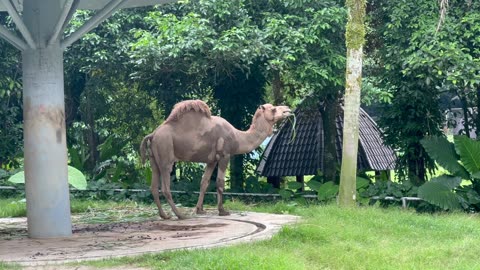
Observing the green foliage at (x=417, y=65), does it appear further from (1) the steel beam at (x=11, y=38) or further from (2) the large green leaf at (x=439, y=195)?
(1) the steel beam at (x=11, y=38)

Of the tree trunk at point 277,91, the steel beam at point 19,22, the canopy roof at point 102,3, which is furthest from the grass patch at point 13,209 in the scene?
the tree trunk at point 277,91

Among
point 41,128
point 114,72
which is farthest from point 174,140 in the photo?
point 114,72

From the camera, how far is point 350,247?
11.1m

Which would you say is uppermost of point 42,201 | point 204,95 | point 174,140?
point 204,95

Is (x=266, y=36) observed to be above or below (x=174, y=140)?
above

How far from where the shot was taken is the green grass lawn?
9648 mm

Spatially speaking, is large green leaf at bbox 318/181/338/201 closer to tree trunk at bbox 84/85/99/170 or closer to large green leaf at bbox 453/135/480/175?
large green leaf at bbox 453/135/480/175

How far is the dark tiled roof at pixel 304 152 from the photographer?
78.3 feet

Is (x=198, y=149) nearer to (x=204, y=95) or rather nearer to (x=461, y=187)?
(x=461, y=187)

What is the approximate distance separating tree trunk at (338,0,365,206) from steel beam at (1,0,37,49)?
554 cm

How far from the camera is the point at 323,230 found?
1182 cm

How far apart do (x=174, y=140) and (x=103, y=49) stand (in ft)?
23.5

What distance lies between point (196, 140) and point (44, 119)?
3.02 m

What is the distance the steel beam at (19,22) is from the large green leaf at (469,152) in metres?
8.87
